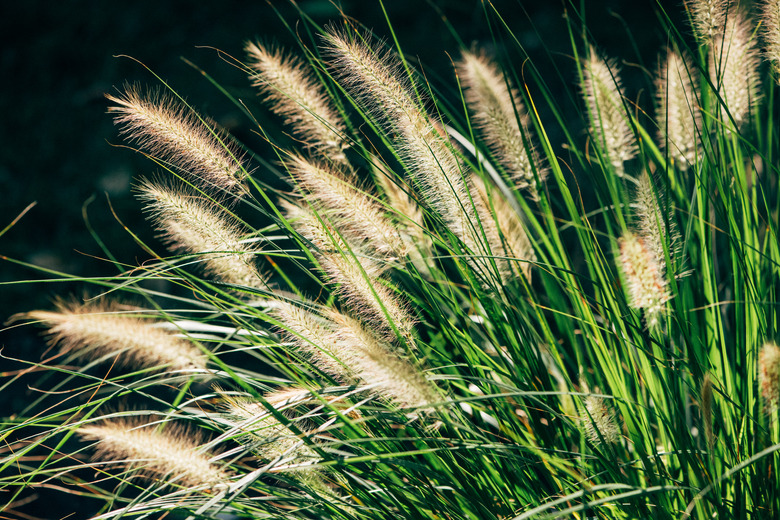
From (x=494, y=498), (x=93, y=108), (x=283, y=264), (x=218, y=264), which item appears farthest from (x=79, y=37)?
(x=494, y=498)

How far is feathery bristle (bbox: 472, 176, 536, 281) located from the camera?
1018 mm

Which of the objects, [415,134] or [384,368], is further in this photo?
[415,134]

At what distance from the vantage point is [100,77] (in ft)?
7.63

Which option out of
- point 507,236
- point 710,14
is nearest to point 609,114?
point 710,14

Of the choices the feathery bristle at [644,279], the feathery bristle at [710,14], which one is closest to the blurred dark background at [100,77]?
the feathery bristle at [710,14]

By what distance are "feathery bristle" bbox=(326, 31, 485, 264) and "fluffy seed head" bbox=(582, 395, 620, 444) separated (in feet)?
1.07

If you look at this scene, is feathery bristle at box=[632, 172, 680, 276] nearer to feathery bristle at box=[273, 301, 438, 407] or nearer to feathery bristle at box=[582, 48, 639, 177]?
feathery bristle at box=[582, 48, 639, 177]

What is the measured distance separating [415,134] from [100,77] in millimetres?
2071

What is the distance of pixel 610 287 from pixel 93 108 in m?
2.32

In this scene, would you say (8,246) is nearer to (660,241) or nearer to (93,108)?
(93,108)

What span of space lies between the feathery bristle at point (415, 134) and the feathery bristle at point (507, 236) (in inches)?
3.1

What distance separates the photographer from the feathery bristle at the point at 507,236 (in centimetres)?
102

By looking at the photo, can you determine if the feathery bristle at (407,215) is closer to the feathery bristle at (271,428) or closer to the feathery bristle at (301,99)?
the feathery bristle at (301,99)

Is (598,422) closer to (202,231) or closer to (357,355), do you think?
(357,355)
